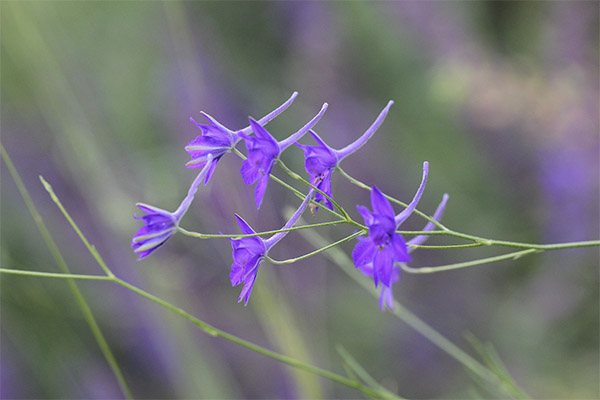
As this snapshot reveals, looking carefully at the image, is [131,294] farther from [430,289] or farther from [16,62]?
[430,289]

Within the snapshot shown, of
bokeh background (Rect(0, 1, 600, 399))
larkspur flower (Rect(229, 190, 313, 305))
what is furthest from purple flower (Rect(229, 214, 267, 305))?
bokeh background (Rect(0, 1, 600, 399))

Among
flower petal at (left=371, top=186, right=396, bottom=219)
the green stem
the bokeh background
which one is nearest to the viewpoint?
flower petal at (left=371, top=186, right=396, bottom=219)

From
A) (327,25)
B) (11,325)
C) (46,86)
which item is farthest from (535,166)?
(11,325)

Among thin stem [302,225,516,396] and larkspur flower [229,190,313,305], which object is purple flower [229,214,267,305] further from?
thin stem [302,225,516,396]

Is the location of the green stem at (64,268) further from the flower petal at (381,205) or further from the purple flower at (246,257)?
the flower petal at (381,205)

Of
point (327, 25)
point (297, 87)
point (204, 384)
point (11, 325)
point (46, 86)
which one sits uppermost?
point (327, 25)

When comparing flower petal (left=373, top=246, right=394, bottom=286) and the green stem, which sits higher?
flower petal (left=373, top=246, right=394, bottom=286)
